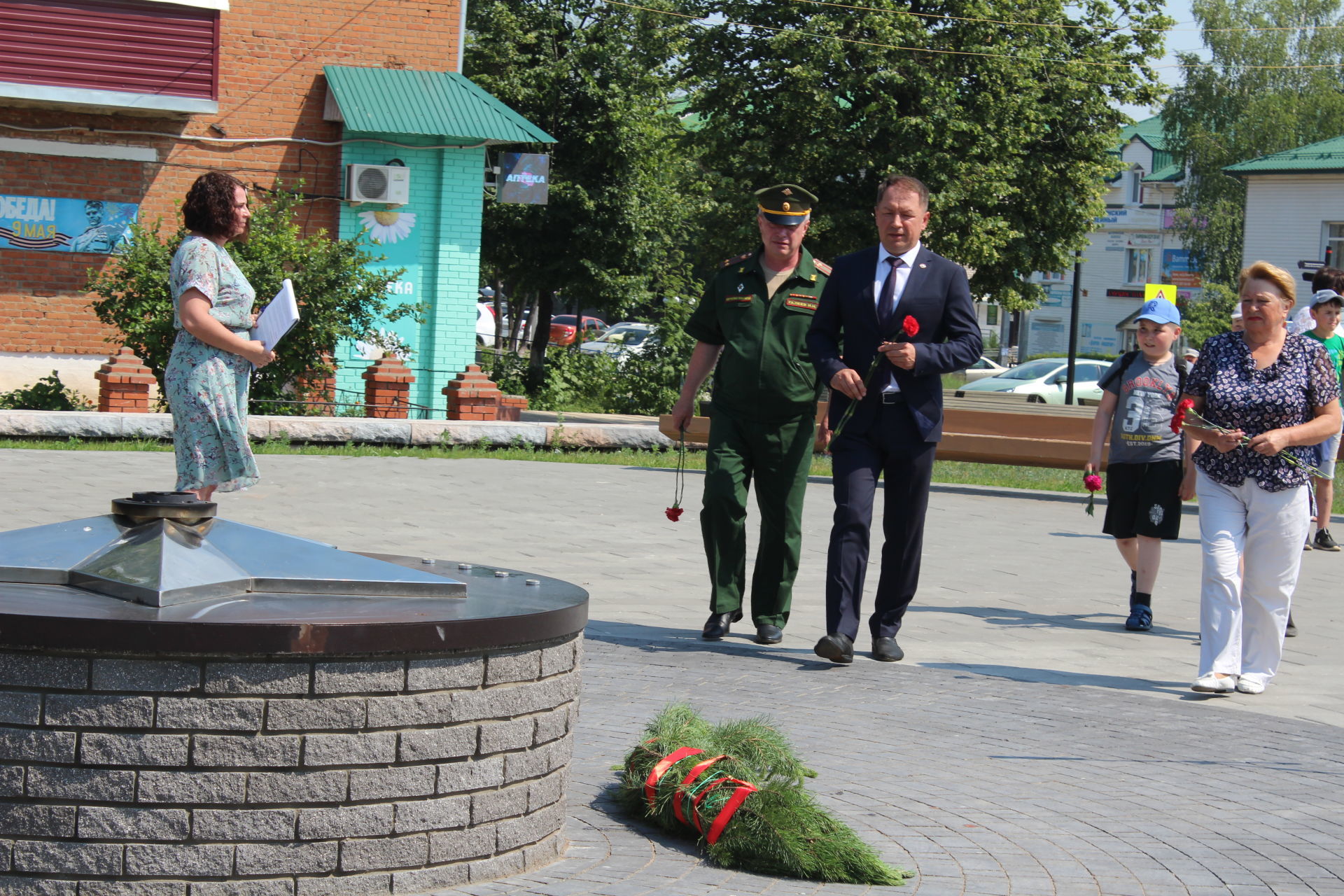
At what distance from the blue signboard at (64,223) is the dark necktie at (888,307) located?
15014 millimetres

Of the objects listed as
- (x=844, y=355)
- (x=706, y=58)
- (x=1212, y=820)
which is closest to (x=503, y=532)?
(x=844, y=355)

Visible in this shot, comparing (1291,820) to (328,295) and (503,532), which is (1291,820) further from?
(328,295)

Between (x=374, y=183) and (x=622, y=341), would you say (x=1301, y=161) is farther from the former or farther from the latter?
(x=374, y=183)

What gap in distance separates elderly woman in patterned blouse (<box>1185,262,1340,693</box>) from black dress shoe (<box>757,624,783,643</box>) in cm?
181

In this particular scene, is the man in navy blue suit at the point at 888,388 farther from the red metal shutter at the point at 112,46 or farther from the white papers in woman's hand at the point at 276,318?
the red metal shutter at the point at 112,46

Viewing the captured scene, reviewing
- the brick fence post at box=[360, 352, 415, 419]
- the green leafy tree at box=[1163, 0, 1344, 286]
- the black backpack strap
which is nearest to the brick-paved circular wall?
the black backpack strap

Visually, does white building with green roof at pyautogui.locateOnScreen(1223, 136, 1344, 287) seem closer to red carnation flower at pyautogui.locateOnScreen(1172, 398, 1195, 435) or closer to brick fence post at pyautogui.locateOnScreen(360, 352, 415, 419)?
brick fence post at pyautogui.locateOnScreen(360, 352, 415, 419)

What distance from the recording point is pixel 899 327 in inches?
253

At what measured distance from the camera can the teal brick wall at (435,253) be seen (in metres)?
21.0

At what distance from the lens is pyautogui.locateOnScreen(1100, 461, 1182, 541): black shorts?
789 centimetres

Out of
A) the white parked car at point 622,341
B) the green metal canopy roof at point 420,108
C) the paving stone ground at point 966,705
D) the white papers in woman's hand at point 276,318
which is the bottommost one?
the paving stone ground at point 966,705

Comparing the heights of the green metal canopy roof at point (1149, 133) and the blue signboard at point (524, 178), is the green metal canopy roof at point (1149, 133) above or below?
above

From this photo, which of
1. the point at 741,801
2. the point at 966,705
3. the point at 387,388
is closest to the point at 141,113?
the point at 387,388

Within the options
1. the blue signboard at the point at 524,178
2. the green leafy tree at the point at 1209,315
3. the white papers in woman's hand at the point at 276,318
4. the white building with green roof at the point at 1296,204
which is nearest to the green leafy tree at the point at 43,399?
the blue signboard at the point at 524,178
